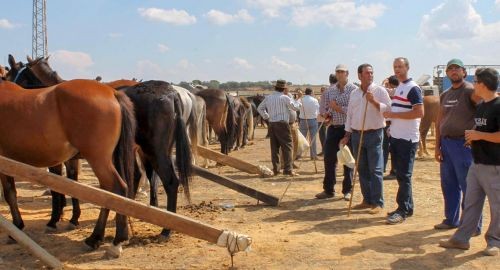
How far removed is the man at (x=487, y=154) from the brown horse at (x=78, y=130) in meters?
3.62

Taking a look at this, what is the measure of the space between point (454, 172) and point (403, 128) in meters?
0.90

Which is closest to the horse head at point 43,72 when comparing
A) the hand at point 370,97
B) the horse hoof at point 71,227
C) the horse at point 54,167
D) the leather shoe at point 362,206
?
the horse at point 54,167

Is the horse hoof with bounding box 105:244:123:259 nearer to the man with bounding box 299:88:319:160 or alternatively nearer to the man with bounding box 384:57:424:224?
the man with bounding box 384:57:424:224

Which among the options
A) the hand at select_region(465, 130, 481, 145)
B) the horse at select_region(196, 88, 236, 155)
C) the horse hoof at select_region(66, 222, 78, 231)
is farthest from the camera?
the horse at select_region(196, 88, 236, 155)

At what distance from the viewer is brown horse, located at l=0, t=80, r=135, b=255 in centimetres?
499

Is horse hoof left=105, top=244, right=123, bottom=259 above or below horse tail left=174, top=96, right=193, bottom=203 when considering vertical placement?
below

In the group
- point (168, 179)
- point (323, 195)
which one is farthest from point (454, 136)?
point (168, 179)

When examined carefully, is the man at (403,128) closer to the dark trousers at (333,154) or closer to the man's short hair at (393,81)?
the dark trousers at (333,154)

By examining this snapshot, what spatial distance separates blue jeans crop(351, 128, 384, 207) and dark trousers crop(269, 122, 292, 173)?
3479mm

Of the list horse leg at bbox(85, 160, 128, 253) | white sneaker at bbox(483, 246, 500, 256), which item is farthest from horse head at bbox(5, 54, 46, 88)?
white sneaker at bbox(483, 246, 500, 256)

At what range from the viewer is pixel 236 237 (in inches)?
162

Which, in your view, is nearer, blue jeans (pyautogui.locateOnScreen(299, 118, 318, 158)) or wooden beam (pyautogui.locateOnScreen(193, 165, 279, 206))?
wooden beam (pyautogui.locateOnScreen(193, 165, 279, 206))

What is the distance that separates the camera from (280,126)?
1069 centimetres

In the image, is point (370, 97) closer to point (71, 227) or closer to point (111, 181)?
point (111, 181)
